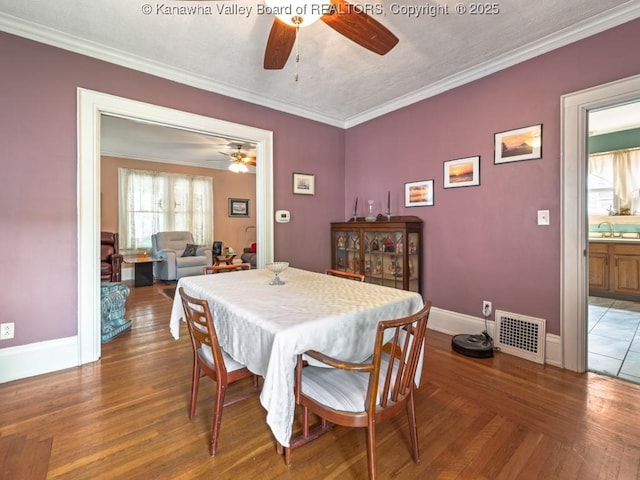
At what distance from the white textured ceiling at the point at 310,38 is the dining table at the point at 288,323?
184 cm

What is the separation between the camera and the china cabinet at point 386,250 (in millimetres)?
3178

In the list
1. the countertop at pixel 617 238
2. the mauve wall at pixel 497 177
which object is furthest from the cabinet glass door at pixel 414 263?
the countertop at pixel 617 238

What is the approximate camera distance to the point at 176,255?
597 cm

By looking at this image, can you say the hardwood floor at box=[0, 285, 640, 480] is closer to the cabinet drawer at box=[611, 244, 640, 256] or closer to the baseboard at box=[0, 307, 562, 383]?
the baseboard at box=[0, 307, 562, 383]

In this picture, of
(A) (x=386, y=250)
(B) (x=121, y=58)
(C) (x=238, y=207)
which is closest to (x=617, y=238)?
(A) (x=386, y=250)

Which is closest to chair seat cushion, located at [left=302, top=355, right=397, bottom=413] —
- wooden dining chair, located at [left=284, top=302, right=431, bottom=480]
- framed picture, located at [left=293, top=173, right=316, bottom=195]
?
wooden dining chair, located at [left=284, top=302, right=431, bottom=480]

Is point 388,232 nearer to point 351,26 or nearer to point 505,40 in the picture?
point 505,40

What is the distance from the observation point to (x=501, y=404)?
187 centimetres

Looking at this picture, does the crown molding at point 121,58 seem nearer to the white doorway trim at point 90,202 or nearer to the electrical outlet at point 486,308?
the white doorway trim at point 90,202

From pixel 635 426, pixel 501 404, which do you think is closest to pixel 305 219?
pixel 501 404

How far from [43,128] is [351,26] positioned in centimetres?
236

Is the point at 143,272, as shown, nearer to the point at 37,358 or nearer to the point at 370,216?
the point at 37,358

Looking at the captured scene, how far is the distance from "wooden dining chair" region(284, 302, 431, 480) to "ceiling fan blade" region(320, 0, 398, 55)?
1.46 meters

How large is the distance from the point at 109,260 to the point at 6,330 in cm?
284
